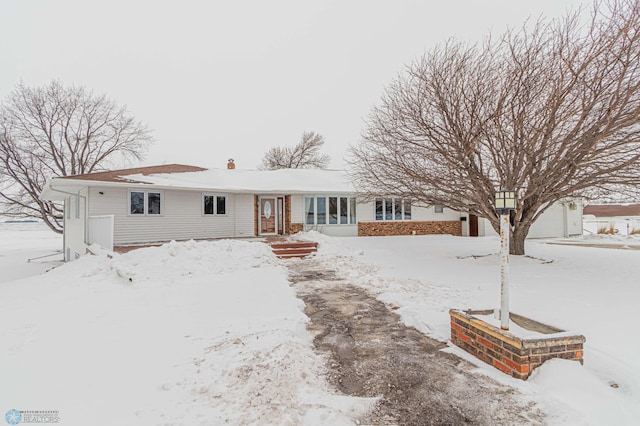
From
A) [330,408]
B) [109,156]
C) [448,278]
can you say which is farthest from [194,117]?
[330,408]

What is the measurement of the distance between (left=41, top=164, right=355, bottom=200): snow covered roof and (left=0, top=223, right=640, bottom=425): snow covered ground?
421 centimetres

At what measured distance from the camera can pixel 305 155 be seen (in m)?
33.1

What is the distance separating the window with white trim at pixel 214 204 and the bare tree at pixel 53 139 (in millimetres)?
13036

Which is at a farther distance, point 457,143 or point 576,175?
point 457,143

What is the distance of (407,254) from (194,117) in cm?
2483

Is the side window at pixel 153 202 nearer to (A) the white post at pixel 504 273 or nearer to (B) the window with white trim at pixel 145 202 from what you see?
(B) the window with white trim at pixel 145 202

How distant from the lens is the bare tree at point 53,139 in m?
18.8

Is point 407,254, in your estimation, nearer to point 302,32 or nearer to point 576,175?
point 576,175

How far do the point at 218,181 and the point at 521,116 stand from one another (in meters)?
12.7

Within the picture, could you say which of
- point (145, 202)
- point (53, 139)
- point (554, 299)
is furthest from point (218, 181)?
point (53, 139)

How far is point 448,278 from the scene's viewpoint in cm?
718

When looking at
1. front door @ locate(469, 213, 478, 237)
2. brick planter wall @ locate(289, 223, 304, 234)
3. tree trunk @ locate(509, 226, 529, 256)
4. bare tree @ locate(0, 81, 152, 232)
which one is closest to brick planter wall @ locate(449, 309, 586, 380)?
tree trunk @ locate(509, 226, 529, 256)

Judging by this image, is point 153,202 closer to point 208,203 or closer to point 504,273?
point 208,203

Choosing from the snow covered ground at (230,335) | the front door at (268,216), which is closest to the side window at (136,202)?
the snow covered ground at (230,335)
